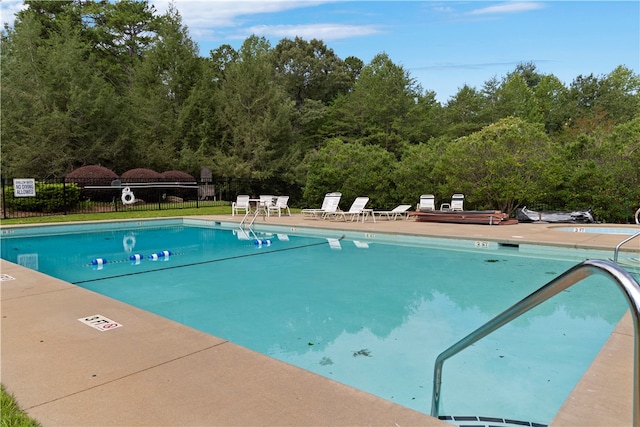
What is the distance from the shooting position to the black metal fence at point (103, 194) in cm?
1514

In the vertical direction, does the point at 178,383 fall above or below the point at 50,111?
below

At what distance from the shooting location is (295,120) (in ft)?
97.7

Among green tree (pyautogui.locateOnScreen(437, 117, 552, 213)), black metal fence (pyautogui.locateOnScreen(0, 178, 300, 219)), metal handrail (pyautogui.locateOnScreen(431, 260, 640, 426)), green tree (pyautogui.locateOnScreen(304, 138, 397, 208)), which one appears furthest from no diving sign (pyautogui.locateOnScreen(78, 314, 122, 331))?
green tree (pyautogui.locateOnScreen(304, 138, 397, 208))

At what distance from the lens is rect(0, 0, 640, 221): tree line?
43.5ft

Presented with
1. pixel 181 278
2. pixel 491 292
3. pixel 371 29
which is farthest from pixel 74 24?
pixel 491 292

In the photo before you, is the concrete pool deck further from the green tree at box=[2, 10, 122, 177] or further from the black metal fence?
the green tree at box=[2, 10, 122, 177]

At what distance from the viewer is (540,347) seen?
3.91 meters

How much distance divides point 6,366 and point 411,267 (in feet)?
19.8

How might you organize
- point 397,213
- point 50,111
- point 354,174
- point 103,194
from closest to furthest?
point 397,213, point 354,174, point 103,194, point 50,111

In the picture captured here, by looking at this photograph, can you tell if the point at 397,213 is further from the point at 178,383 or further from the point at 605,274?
the point at 605,274

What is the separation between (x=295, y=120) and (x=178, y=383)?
28.3 meters

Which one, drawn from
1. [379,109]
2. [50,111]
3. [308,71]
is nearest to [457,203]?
[379,109]

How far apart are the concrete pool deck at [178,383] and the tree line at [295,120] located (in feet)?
35.0

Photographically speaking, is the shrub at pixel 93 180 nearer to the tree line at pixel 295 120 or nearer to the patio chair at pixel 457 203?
the tree line at pixel 295 120
